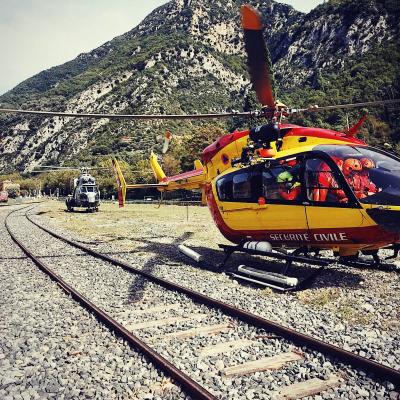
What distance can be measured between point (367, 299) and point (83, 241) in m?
12.1

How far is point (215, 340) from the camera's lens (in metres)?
5.31

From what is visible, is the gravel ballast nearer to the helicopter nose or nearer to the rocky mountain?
the helicopter nose

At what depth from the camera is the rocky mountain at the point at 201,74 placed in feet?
269

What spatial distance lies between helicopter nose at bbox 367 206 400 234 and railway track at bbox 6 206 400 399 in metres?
2.83

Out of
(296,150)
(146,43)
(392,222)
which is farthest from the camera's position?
(146,43)

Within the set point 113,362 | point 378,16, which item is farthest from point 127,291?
point 378,16

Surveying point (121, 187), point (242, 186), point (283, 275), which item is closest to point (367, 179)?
point (283, 275)

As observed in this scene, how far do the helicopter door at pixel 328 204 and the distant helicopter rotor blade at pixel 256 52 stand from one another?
178 centimetres

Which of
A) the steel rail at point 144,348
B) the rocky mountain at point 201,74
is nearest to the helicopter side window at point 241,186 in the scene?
the steel rail at point 144,348

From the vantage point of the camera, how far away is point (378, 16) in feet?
308

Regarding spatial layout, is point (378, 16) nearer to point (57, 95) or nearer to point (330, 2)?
point (330, 2)

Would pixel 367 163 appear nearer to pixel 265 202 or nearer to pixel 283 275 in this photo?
pixel 265 202

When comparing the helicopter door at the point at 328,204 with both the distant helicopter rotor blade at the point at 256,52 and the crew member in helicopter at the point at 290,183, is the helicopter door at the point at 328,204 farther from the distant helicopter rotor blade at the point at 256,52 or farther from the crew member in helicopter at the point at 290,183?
the distant helicopter rotor blade at the point at 256,52

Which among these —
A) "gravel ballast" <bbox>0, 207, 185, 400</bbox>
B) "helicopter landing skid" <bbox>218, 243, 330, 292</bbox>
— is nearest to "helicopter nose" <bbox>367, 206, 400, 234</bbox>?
"helicopter landing skid" <bbox>218, 243, 330, 292</bbox>
